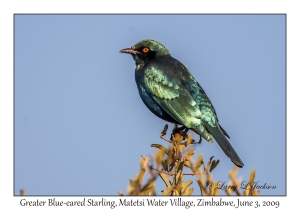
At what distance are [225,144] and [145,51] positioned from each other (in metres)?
2.55

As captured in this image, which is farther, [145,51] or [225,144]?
[145,51]

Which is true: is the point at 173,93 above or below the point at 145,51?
below

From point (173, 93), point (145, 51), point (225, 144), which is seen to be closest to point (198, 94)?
point (173, 93)

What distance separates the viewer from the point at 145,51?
9.20 meters

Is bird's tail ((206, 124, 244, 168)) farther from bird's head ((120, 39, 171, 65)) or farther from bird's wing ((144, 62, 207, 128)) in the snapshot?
bird's head ((120, 39, 171, 65))

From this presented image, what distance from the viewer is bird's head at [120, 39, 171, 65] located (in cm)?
917

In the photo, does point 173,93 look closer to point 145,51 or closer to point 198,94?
point 198,94

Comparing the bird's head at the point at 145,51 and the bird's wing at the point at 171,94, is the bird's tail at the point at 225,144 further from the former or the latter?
the bird's head at the point at 145,51

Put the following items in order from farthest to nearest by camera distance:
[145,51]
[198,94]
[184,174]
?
[145,51], [198,94], [184,174]

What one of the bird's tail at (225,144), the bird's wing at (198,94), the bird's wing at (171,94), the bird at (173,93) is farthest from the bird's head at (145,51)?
the bird's tail at (225,144)

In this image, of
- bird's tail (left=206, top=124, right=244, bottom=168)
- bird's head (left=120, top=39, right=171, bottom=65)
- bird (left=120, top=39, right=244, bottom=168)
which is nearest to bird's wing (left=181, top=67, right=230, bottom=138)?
bird (left=120, top=39, right=244, bottom=168)

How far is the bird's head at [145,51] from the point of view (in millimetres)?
9172

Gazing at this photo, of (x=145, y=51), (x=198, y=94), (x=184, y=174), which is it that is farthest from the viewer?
(x=145, y=51)
